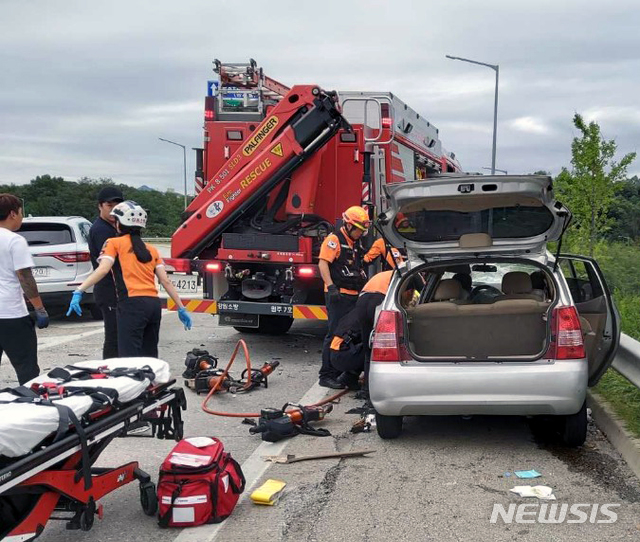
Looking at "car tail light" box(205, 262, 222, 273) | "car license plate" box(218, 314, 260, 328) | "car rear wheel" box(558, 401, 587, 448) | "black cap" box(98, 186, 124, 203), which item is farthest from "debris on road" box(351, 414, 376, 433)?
"car tail light" box(205, 262, 222, 273)

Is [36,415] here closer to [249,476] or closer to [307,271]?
[249,476]

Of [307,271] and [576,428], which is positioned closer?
[576,428]

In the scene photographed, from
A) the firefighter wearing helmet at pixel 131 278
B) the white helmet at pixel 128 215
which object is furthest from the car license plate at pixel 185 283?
the white helmet at pixel 128 215

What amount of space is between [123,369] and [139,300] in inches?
66.6

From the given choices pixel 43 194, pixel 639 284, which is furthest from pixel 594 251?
pixel 43 194

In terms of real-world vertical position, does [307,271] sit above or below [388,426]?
above

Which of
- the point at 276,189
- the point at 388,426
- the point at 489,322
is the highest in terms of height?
the point at 276,189

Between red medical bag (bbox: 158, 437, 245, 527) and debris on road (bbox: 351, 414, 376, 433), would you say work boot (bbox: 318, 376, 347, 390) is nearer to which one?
debris on road (bbox: 351, 414, 376, 433)

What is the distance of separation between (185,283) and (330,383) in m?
3.03

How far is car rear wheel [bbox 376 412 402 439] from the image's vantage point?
5543 mm

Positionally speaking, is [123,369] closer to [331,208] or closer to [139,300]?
[139,300]

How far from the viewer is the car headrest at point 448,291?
6.61 meters

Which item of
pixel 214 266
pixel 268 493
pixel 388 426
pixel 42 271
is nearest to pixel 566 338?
pixel 388 426

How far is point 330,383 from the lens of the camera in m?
7.54
